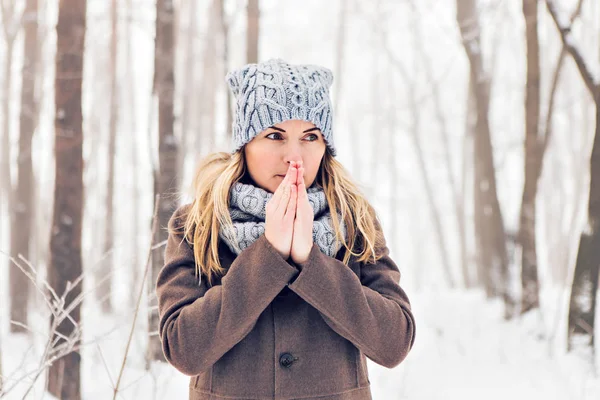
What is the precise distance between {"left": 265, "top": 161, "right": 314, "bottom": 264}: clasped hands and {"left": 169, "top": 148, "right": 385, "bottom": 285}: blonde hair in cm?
17

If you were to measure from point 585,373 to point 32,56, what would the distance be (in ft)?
27.0

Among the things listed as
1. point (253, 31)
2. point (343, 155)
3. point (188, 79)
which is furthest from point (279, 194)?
point (343, 155)

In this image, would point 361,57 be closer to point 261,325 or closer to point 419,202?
point 419,202

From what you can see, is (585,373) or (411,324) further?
(585,373)

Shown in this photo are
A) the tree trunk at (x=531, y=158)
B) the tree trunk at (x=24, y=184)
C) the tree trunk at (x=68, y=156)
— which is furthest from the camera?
the tree trunk at (x=24, y=184)

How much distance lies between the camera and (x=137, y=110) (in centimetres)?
1834

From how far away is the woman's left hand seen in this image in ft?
5.46

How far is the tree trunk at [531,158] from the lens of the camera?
257 inches

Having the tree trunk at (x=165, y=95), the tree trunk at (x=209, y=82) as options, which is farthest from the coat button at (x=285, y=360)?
the tree trunk at (x=209, y=82)

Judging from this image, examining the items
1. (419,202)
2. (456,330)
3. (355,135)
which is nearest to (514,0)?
(456,330)

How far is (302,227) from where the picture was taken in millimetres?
1673

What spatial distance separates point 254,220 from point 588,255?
385 centimetres

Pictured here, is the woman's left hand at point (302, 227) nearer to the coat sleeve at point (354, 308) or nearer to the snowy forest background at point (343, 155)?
the coat sleeve at point (354, 308)

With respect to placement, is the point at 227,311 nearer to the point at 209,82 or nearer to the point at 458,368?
the point at 458,368
